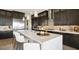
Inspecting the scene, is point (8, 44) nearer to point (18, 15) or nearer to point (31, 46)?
point (31, 46)

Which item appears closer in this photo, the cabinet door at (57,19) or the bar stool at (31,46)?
the bar stool at (31,46)

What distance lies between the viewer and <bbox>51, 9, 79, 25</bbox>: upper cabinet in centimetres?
171

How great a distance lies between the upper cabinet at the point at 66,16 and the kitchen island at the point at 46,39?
0.26 m

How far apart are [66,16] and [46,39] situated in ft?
1.74

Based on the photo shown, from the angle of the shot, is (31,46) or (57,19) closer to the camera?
(31,46)

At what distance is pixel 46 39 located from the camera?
1.75 m

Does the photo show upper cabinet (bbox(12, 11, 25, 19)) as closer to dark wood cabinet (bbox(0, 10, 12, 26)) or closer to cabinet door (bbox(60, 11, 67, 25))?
dark wood cabinet (bbox(0, 10, 12, 26))

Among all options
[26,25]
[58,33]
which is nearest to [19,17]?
[26,25]

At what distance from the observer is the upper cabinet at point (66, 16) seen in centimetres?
171

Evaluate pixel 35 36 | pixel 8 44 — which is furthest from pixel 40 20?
pixel 8 44

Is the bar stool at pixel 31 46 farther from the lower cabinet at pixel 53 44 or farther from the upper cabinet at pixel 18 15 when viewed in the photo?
the upper cabinet at pixel 18 15

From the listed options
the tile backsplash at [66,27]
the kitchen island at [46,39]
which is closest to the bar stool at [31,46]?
the kitchen island at [46,39]

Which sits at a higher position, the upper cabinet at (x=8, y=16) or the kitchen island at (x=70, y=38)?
the upper cabinet at (x=8, y=16)
